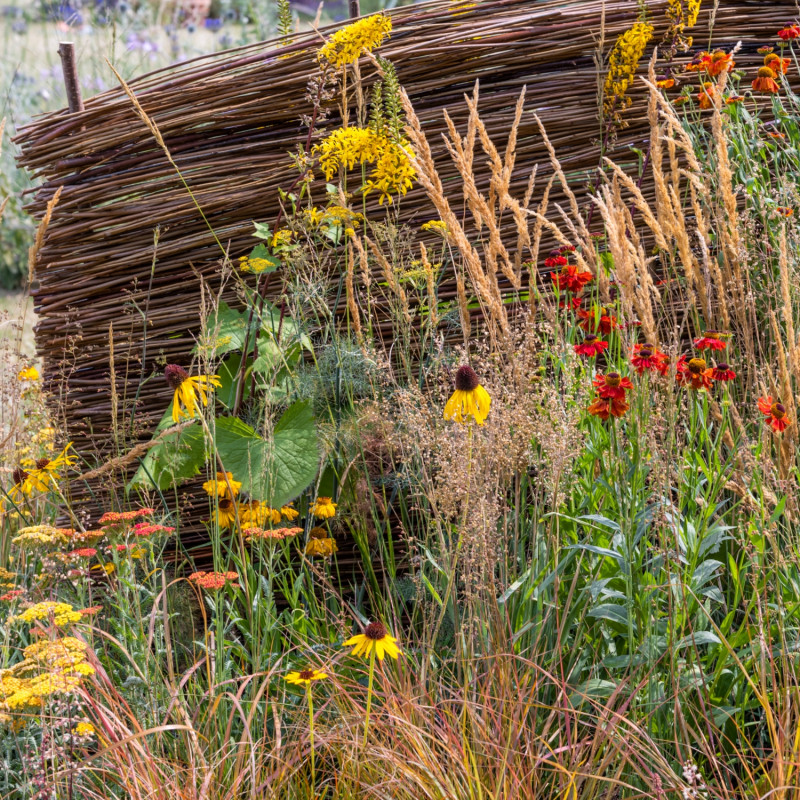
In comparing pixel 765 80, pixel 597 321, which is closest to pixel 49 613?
pixel 597 321

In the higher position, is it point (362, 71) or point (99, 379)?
point (362, 71)

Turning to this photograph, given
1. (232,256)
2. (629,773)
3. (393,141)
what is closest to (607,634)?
(629,773)

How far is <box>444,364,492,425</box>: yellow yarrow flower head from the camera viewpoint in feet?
5.10

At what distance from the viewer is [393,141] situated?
2217 millimetres

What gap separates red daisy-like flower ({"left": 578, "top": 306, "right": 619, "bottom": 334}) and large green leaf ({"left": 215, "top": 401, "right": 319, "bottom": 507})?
747 millimetres

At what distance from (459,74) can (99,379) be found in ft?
4.81

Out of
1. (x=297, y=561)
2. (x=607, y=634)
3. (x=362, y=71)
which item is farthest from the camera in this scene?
(x=362, y=71)

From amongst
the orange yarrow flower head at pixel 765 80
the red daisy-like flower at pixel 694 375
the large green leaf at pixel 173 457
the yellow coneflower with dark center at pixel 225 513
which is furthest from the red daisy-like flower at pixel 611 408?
the orange yarrow flower head at pixel 765 80

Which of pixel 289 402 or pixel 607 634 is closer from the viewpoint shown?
pixel 607 634

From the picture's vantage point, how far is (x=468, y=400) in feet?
5.18

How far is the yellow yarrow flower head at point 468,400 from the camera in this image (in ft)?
5.10

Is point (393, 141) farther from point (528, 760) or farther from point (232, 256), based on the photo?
point (528, 760)

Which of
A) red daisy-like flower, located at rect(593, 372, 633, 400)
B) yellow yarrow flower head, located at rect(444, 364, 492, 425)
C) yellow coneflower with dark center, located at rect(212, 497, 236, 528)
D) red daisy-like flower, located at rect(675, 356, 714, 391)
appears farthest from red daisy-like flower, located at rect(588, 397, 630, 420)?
yellow coneflower with dark center, located at rect(212, 497, 236, 528)

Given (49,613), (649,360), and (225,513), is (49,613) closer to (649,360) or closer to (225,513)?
(225,513)
